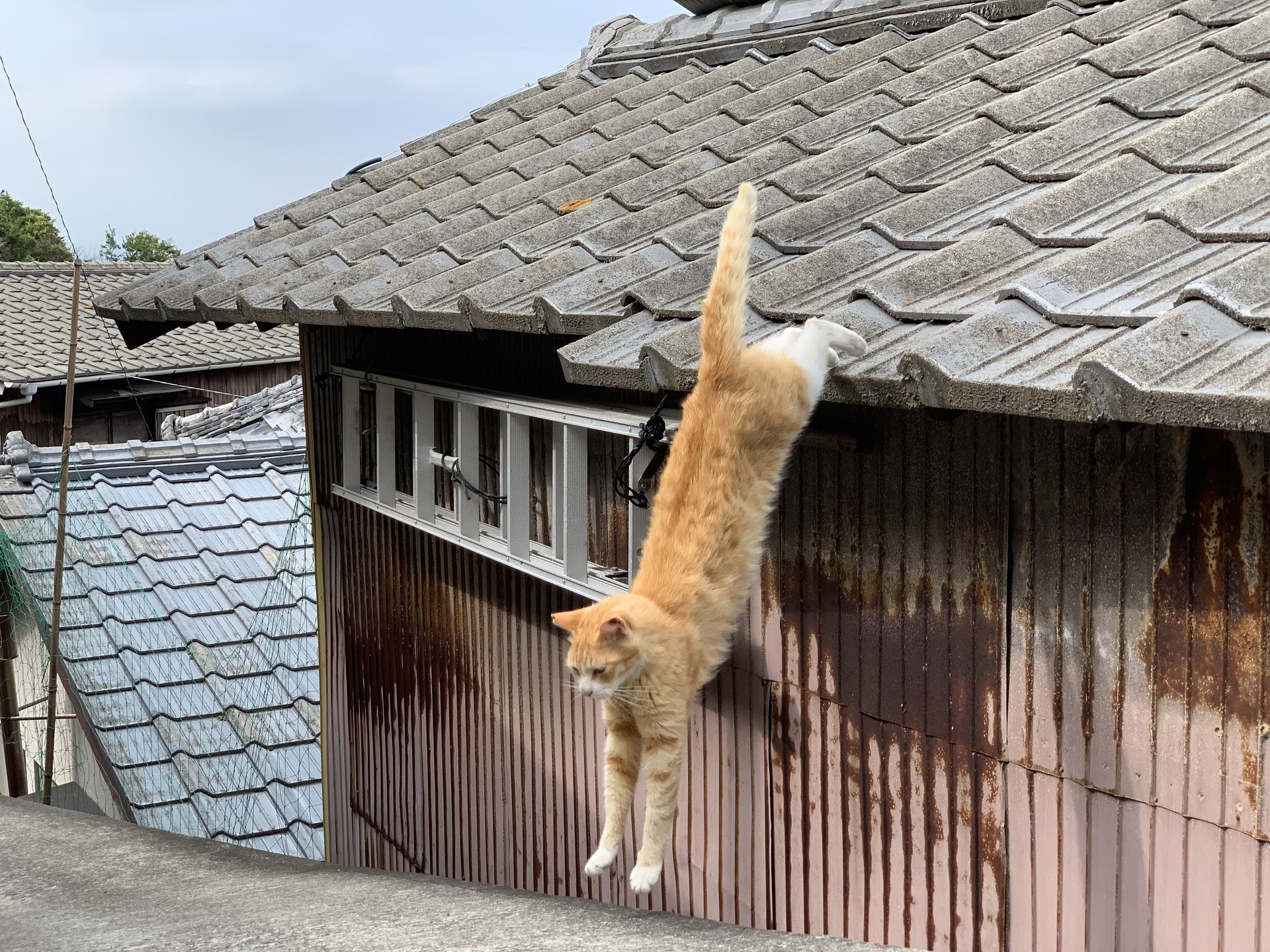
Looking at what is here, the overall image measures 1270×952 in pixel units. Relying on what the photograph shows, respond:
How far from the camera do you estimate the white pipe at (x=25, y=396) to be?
18.6 m

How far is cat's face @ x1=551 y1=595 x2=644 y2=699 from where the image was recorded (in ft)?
10.6

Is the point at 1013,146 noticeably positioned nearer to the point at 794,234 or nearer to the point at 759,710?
the point at 794,234

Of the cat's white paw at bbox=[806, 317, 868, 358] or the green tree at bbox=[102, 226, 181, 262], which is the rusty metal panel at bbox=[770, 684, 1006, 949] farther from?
the green tree at bbox=[102, 226, 181, 262]

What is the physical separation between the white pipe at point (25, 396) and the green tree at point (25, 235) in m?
19.0

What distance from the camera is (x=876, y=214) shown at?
13.5 feet

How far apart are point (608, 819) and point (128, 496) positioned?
9068 millimetres

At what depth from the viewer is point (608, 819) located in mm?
3529

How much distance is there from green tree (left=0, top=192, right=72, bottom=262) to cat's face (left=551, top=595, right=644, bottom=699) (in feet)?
120

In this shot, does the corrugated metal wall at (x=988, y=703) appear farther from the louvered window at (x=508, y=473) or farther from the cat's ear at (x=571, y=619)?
the cat's ear at (x=571, y=619)

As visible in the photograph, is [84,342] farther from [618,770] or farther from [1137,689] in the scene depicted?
[1137,689]

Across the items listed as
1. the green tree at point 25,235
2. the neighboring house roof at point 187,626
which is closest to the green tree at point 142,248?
the green tree at point 25,235

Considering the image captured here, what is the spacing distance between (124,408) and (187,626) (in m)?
12.1

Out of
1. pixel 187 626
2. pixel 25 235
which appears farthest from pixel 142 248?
pixel 187 626

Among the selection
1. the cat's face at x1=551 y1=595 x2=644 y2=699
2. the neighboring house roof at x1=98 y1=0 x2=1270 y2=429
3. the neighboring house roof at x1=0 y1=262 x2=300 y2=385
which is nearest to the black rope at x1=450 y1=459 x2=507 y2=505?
the neighboring house roof at x1=98 y1=0 x2=1270 y2=429
